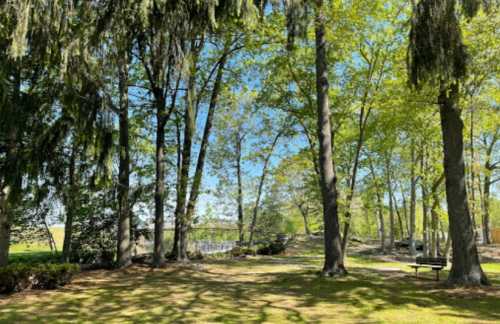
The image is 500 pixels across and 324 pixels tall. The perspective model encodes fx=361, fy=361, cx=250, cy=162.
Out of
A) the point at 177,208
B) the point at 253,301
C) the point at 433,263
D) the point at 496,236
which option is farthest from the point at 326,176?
the point at 496,236

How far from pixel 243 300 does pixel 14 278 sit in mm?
4775

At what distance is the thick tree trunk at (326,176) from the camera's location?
9477 mm

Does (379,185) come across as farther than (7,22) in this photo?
Yes

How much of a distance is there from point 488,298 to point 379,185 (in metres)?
14.8

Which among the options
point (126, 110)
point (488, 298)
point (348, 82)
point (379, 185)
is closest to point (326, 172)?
point (488, 298)

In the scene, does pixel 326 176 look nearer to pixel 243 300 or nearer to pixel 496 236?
pixel 243 300

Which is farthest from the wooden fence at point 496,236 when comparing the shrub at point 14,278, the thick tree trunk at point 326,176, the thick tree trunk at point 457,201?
the shrub at point 14,278

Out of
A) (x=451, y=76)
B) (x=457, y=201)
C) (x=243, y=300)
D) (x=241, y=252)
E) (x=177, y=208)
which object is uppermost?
(x=451, y=76)

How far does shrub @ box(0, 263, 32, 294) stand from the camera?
7.31 meters

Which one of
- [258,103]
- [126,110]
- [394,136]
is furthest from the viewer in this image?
[394,136]

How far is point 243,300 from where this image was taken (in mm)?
6836

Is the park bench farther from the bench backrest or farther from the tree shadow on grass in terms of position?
the tree shadow on grass

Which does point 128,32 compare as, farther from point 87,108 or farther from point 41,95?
point 41,95

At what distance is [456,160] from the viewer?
823 centimetres
